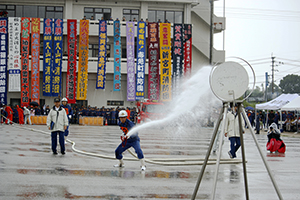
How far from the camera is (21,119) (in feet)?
97.8

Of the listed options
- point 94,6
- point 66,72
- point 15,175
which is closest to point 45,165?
point 15,175

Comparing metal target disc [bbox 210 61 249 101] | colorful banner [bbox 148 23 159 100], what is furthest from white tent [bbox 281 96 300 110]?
metal target disc [bbox 210 61 249 101]

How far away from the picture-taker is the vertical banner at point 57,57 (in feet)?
114

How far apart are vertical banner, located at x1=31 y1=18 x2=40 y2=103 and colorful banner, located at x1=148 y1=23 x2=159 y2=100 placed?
11.2 m

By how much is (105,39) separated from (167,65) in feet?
22.6

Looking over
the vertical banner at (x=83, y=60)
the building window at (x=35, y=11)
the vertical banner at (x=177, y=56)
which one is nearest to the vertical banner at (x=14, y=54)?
the building window at (x=35, y=11)

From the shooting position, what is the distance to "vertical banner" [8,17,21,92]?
3403 cm

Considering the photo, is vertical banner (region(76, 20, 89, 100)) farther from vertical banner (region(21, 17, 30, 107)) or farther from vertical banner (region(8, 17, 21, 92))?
vertical banner (region(8, 17, 21, 92))

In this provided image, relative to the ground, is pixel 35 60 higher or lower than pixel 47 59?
lower

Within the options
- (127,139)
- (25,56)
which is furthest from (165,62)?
(127,139)

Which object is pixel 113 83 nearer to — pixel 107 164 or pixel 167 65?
pixel 167 65

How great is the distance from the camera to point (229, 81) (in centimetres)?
516

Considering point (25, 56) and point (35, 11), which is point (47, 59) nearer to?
point (25, 56)

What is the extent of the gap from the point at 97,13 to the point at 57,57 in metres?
7.73
